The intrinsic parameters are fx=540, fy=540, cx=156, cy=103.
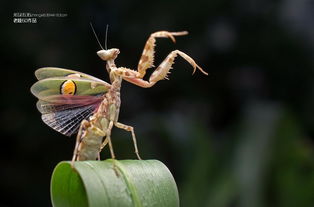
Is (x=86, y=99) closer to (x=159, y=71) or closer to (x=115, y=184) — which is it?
(x=159, y=71)

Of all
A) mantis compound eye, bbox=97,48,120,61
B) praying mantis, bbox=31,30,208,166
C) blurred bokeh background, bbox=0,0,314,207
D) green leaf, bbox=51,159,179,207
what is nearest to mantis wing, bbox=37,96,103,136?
praying mantis, bbox=31,30,208,166

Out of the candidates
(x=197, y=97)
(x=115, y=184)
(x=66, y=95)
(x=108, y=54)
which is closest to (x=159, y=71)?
(x=108, y=54)

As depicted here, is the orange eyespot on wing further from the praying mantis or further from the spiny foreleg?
the spiny foreleg

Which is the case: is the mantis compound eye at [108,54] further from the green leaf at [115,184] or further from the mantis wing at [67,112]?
the green leaf at [115,184]

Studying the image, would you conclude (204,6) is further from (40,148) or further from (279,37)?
(40,148)

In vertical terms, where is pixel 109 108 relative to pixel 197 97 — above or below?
above
